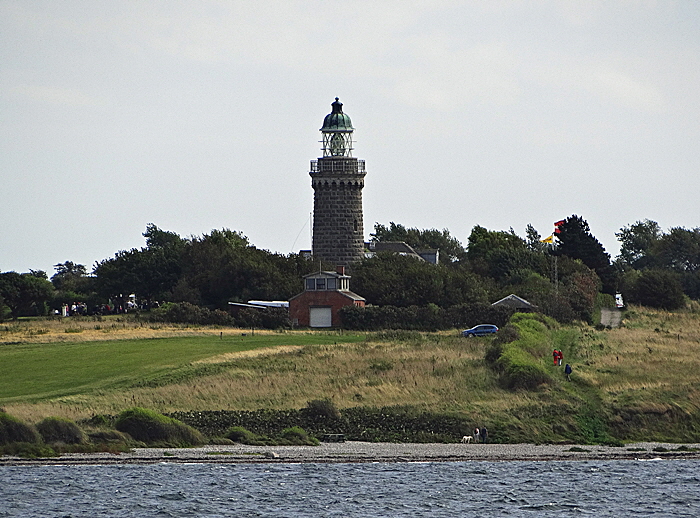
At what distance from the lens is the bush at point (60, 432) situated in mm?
46219

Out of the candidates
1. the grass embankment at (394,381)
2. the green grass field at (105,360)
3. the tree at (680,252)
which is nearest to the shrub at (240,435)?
the grass embankment at (394,381)

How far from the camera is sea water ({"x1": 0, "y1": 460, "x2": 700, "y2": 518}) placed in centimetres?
3969

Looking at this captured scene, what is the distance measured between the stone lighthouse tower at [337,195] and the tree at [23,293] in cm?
3284

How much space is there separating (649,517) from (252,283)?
6469cm

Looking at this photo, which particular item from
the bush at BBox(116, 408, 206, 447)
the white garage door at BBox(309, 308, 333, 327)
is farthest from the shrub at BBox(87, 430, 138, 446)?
the white garage door at BBox(309, 308, 333, 327)

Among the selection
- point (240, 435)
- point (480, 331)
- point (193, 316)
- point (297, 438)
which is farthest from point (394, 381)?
point (193, 316)

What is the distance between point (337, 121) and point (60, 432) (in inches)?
2431

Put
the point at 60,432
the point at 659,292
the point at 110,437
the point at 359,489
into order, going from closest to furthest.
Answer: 1. the point at 359,489
2. the point at 60,432
3. the point at 110,437
4. the point at 659,292

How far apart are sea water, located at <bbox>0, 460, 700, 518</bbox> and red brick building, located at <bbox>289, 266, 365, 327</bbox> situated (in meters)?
46.9

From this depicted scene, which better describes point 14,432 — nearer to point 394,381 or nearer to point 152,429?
point 152,429

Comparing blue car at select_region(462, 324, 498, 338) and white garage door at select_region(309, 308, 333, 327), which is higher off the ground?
white garage door at select_region(309, 308, 333, 327)

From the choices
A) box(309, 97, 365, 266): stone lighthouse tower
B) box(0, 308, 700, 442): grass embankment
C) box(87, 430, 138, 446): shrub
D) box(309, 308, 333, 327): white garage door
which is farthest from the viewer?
box(309, 97, 365, 266): stone lighthouse tower

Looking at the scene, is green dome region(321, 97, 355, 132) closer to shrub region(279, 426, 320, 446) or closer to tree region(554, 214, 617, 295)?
tree region(554, 214, 617, 295)

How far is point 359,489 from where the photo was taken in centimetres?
4212
